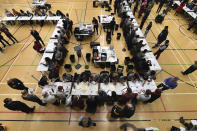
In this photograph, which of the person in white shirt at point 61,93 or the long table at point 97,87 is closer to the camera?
the person in white shirt at point 61,93

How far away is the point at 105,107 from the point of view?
21.3ft

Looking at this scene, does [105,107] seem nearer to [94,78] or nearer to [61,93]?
[94,78]

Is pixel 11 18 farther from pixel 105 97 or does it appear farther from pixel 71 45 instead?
pixel 105 97

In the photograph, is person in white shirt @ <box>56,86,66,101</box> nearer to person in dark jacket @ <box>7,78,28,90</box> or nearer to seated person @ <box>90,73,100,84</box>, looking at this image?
seated person @ <box>90,73,100,84</box>

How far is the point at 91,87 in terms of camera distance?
6094 millimetres

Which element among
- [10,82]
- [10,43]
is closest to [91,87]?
[10,82]

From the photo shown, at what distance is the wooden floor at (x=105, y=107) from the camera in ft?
19.5

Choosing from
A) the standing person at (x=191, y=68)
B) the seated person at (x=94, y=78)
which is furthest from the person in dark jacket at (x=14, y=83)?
the standing person at (x=191, y=68)

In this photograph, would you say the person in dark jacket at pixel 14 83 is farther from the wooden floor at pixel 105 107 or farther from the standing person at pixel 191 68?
the standing person at pixel 191 68

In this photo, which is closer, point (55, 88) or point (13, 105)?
point (13, 105)

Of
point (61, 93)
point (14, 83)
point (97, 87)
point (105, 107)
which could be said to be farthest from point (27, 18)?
point (105, 107)

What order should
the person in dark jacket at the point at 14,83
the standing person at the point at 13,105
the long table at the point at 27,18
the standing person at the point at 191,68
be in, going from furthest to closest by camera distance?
the long table at the point at 27,18, the standing person at the point at 191,68, the person in dark jacket at the point at 14,83, the standing person at the point at 13,105

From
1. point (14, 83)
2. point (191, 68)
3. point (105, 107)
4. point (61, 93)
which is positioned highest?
point (191, 68)

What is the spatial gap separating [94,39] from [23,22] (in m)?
9.54
